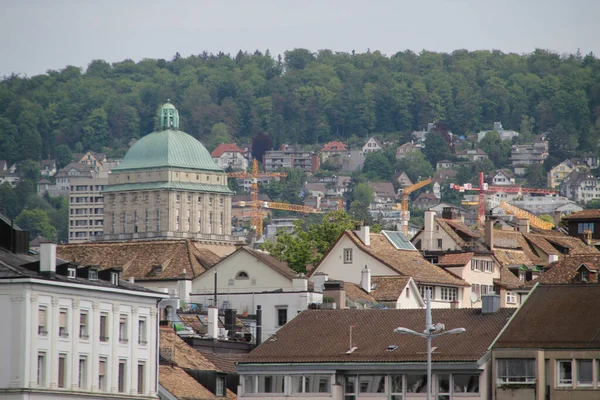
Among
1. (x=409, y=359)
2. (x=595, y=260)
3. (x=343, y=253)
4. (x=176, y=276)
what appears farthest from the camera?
(x=176, y=276)

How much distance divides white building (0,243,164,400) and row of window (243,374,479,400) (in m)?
4.49

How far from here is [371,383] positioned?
8688cm

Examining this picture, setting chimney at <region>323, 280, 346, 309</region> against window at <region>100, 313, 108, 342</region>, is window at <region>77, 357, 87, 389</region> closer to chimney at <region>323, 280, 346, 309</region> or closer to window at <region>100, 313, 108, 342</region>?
window at <region>100, 313, 108, 342</region>

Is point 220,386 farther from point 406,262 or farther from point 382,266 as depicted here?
point 406,262

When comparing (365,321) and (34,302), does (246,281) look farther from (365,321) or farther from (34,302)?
(34,302)

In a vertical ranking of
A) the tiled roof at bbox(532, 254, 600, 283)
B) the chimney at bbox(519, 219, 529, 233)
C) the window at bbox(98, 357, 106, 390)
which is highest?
the chimney at bbox(519, 219, 529, 233)

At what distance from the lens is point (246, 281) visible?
12662 cm

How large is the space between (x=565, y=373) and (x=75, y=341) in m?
17.2

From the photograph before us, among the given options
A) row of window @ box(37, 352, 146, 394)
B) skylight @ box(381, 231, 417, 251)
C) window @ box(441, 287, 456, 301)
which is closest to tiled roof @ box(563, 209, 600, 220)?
skylight @ box(381, 231, 417, 251)

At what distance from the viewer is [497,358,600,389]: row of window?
81.6 metres

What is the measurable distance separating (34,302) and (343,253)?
5312 cm

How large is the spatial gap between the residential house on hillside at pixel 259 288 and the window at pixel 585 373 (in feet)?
86.0

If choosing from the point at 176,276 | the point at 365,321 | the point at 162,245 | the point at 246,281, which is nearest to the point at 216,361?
the point at 365,321

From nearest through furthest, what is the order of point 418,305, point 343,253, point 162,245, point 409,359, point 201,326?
point 409,359 < point 201,326 < point 418,305 < point 343,253 < point 162,245
